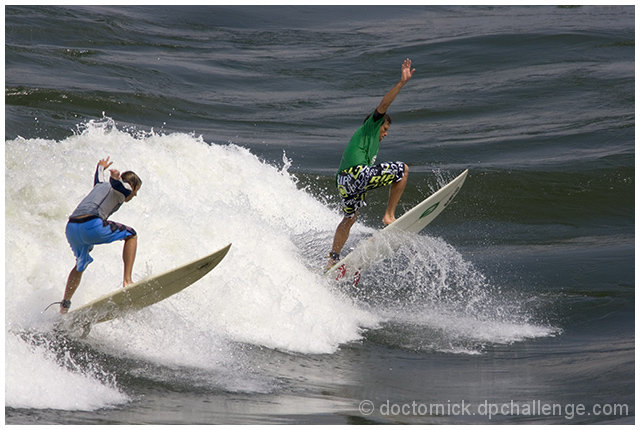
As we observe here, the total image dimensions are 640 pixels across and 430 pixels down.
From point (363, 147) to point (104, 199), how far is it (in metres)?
3.08

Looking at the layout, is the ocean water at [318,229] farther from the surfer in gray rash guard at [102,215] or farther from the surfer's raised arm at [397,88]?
the surfer's raised arm at [397,88]

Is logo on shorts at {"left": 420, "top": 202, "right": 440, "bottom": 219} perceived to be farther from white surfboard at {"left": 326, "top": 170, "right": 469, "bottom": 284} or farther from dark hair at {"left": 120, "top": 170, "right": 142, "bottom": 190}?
dark hair at {"left": 120, "top": 170, "right": 142, "bottom": 190}

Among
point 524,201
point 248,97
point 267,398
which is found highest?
point 248,97

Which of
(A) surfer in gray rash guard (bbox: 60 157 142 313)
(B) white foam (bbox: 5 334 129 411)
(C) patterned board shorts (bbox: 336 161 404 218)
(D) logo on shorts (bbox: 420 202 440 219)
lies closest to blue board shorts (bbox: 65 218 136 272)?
(A) surfer in gray rash guard (bbox: 60 157 142 313)

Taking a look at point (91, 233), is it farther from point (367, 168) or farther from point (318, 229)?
point (318, 229)

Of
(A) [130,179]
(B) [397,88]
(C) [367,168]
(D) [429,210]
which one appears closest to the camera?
(A) [130,179]

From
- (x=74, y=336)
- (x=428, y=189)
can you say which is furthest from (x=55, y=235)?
(x=428, y=189)

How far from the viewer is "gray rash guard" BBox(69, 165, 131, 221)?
7407 mm

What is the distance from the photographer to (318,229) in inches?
561

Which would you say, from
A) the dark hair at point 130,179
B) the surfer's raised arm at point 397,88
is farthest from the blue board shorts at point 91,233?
the surfer's raised arm at point 397,88

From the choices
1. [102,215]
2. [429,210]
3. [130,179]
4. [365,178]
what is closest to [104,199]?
[102,215]

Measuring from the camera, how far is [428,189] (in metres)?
16.1

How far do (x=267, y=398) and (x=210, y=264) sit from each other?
1338 millimetres

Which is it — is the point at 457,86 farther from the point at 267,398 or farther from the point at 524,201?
the point at 267,398
